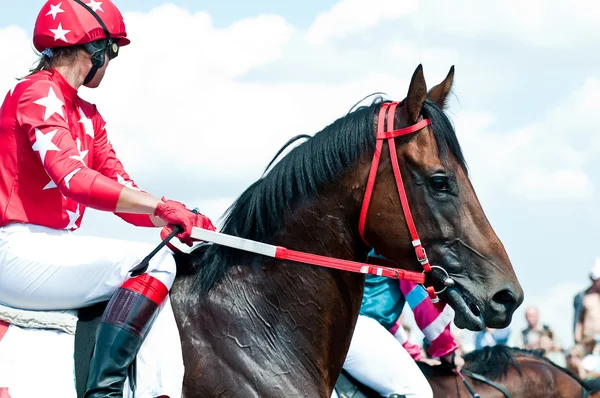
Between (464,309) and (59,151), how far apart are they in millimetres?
2155

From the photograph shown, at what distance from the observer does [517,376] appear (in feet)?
29.4

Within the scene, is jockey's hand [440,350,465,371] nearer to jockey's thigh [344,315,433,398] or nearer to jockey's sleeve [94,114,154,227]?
jockey's thigh [344,315,433,398]

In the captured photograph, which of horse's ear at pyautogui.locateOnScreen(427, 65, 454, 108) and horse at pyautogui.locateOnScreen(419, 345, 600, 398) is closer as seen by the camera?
horse's ear at pyautogui.locateOnScreen(427, 65, 454, 108)

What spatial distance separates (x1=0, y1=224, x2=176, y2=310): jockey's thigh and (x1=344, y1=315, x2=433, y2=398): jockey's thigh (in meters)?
2.81

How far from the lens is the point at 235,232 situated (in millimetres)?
4984

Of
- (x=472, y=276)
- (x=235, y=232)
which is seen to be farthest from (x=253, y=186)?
(x=472, y=276)

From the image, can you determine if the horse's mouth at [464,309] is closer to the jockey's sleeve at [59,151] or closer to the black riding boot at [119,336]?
the black riding boot at [119,336]

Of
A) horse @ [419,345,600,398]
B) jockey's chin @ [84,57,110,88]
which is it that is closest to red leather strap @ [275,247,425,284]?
jockey's chin @ [84,57,110,88]

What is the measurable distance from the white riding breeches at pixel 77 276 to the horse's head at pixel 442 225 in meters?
1.20

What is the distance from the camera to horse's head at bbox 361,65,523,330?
465cm

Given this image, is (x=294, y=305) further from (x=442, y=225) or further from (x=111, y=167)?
(x=111, y=167)

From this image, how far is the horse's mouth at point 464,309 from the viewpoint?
15.2 feet

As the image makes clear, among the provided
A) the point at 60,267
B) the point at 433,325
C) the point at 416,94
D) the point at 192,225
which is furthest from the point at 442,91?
the point at 433,325

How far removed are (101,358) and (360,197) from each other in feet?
5.09
